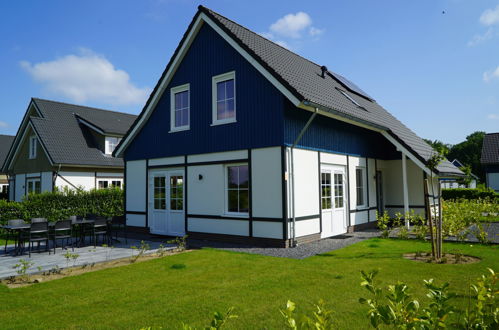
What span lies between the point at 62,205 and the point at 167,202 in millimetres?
6677

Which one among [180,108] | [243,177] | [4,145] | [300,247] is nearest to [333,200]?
[300,247]

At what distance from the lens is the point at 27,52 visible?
32.0 ft

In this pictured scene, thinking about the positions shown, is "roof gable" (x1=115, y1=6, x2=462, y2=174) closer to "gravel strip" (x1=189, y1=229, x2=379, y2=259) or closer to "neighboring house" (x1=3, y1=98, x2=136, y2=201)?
"gravel strip" (x1=189, y1=229, x2=379, y2=259)

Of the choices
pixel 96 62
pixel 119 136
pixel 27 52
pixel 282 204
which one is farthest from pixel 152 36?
pixel 119 136

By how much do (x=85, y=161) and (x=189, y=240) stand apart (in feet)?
39.9

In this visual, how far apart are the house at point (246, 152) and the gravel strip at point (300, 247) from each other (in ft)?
0.99

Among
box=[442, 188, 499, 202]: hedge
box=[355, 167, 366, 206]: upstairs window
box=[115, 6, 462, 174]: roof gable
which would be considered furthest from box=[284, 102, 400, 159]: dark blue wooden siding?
box=[442, 188, 499, 202]: hedge

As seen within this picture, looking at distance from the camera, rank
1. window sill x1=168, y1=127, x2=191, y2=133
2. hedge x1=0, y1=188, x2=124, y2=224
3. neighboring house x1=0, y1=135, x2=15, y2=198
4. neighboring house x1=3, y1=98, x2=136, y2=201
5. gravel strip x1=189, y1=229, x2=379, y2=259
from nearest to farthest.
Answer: gravel strip x1=189, y1=229, x2=379, y2=259 → window sill x1=168, y1=127, x2=191, y2=133 → hedge x1=0, y1=188, x2=124, y2=224 → neighboring house x1=3, y1=98, x2=136, y2=201 → neighboring house x1=0, y1=135, x2=15, y2=198

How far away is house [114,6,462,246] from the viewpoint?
31.9ft

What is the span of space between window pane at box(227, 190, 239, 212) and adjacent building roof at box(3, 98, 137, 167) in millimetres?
12792

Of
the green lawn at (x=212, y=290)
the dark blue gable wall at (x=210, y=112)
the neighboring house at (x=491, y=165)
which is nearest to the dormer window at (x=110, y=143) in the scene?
the dark blue gable wall at (x=210, y=112)

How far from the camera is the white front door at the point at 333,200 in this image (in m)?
11.1

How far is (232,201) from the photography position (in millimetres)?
10703

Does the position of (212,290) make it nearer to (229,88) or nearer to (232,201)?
(232,201)
